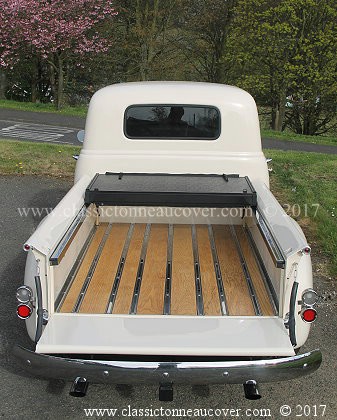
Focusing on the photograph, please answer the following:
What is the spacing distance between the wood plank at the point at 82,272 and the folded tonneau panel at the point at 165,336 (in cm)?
18

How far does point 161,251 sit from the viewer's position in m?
4.05

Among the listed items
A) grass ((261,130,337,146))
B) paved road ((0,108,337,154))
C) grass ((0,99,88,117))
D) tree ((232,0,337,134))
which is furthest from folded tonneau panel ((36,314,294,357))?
tree ((232,0,337,134))

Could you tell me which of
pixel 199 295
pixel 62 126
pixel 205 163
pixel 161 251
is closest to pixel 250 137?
pixel 205 163

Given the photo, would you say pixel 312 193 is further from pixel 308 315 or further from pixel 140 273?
pixel 308 315

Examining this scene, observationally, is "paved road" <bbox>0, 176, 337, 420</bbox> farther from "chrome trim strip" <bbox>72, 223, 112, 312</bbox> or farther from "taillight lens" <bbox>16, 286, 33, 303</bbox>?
"taillight lens" <bbox>16, 286, 33, 303</bbox>

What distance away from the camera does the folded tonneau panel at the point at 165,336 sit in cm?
263

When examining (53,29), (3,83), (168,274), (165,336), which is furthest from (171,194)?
(3,83)

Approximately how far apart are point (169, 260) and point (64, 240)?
107 centimetres

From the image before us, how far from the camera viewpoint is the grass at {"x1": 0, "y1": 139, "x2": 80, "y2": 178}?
Answer: 359 inches

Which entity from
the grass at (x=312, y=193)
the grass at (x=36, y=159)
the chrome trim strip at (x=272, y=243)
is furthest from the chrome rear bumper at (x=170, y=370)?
the grass at (x=36, y=159)

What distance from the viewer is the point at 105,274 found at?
360 centimetres

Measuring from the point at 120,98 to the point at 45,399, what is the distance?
9.59 ft

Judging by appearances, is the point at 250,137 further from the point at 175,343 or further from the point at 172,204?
the point at 175,343

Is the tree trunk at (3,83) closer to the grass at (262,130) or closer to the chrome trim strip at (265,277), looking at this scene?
the grass at (262,130)
